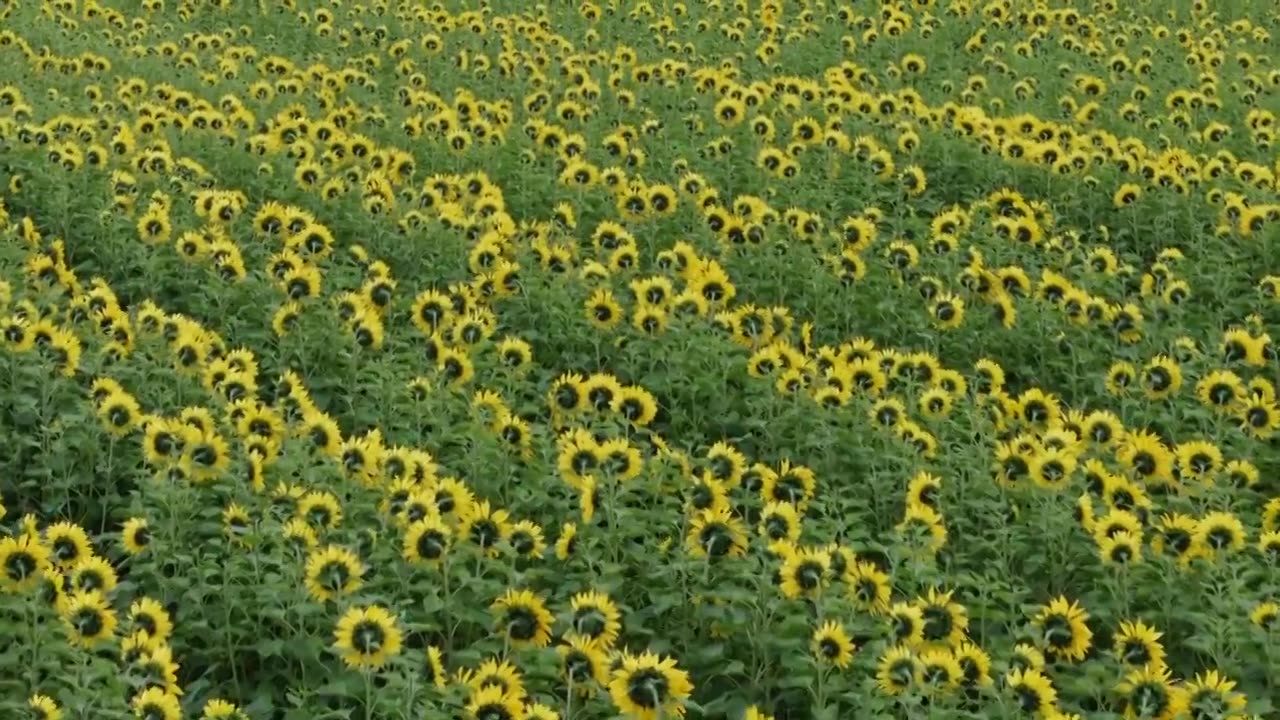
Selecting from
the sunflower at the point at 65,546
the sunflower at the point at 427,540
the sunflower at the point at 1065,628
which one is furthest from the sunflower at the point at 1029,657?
the sunflower at the point at 65,546

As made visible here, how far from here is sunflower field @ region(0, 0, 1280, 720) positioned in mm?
4176

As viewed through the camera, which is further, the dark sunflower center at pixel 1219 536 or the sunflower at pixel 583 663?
the dark sunflower center at pixel 1219 536

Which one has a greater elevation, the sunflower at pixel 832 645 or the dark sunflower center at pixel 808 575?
the dark sunflower center at pixel 808 575

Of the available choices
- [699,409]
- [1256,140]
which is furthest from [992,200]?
[699,409]

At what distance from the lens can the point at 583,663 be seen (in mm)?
3811

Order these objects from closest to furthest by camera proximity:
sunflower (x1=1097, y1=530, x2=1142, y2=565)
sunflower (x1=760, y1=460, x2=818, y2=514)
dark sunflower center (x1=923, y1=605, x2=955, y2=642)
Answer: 1. dark sunflower center (x1=923, y1=605, x2=955, y2=642)
2. sunflower (x1=1097, y1=530, x2=1142, y2=565)
3. sunflower (x1=760, y1=460, x2=818, y2=514)

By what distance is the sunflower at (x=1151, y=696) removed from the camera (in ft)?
12.7

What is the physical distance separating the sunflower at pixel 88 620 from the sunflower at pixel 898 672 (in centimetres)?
211

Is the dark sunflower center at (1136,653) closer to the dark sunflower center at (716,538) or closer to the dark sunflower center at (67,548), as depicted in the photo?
the dark sunflower center at (716,538)

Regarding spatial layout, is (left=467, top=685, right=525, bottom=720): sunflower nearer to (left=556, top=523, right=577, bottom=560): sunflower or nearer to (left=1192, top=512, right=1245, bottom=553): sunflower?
(left=556, top=523, right=577, bottom=560): sunflower

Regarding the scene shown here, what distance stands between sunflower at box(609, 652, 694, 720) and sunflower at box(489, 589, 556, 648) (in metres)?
0.57

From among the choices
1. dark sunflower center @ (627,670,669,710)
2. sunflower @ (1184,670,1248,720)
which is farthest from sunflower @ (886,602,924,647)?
dark sunflower center @ (627,670,669,710)

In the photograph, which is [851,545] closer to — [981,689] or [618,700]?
[981,689]

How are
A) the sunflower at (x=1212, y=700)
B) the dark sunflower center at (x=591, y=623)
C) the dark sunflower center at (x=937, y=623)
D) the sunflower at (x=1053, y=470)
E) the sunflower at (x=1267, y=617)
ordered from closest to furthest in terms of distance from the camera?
1. the sunflower at (x=1212, y=700)
2. the dark sunflower center at (x=591, y=623)
3. the dark sunflower center at (x=937, y=623)
4. the sunflower at (x=1267, y=617)
5. the sunflower at (x=1053, y=470)
